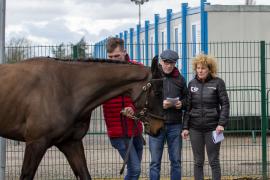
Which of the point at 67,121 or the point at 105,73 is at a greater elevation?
the point at 105,73

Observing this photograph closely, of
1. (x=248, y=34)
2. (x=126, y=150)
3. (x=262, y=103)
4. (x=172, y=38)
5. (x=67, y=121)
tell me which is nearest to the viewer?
(x=67, y=121)

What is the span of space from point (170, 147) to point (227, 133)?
10.7ft

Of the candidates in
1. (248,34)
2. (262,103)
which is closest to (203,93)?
(262,103)

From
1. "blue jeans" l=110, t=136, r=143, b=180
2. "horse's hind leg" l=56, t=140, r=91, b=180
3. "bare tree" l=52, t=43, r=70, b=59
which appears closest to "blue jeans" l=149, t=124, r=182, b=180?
"blue jeans" l=110, t=136, r=143, b=180

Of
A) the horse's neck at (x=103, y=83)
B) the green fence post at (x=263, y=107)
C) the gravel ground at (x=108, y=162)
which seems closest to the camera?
the horse's neck at (x=103, y=83)

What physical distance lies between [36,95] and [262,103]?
4.45m

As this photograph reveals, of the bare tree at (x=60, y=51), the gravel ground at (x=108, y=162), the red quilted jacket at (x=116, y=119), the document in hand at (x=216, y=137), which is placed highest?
the bare tree at (x=60, y=51)

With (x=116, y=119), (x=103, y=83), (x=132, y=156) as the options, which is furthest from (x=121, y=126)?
(x=103, y=83)

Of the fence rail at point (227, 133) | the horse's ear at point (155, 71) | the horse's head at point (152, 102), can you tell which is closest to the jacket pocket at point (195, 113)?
the horse's head at point (152, 102)

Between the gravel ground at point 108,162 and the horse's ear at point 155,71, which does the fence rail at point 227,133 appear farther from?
the horse's ear at point 155,71

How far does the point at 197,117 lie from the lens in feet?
27.0

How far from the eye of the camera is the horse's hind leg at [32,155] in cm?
745

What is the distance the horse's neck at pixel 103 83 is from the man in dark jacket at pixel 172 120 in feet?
1.90

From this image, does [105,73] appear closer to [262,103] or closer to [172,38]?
[262,103]
